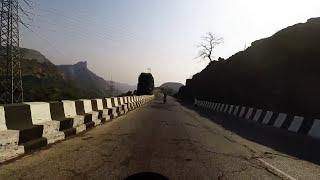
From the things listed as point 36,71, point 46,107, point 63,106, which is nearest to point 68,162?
point 46,107

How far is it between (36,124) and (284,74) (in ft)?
108

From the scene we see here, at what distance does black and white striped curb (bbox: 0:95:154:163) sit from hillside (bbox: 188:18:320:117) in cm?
1699

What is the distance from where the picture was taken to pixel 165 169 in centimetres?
771

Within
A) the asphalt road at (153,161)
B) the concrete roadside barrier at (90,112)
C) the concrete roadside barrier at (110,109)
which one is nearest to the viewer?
the asphalt road at (153,161)

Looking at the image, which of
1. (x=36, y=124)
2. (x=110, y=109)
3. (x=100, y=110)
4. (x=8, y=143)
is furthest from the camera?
(x=110, y=109)

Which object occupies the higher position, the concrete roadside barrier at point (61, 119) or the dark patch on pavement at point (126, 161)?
the concrete roadside barrier at point (61, 119)

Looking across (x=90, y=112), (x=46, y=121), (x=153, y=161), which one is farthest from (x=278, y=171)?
(x=90, y=112)

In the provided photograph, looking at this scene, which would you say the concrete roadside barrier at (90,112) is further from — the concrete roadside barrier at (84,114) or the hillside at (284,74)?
the hillside at (284,74)

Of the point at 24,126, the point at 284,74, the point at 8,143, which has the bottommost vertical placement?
the point at 8,143

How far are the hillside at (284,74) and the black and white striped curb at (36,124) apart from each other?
16988mm

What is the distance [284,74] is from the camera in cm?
3931

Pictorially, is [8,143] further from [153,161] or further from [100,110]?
[100,110]

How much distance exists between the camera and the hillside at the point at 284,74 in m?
31.6

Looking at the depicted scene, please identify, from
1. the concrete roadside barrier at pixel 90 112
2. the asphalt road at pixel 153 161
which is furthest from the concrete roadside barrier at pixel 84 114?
the asphalt road at pixel 153 161
